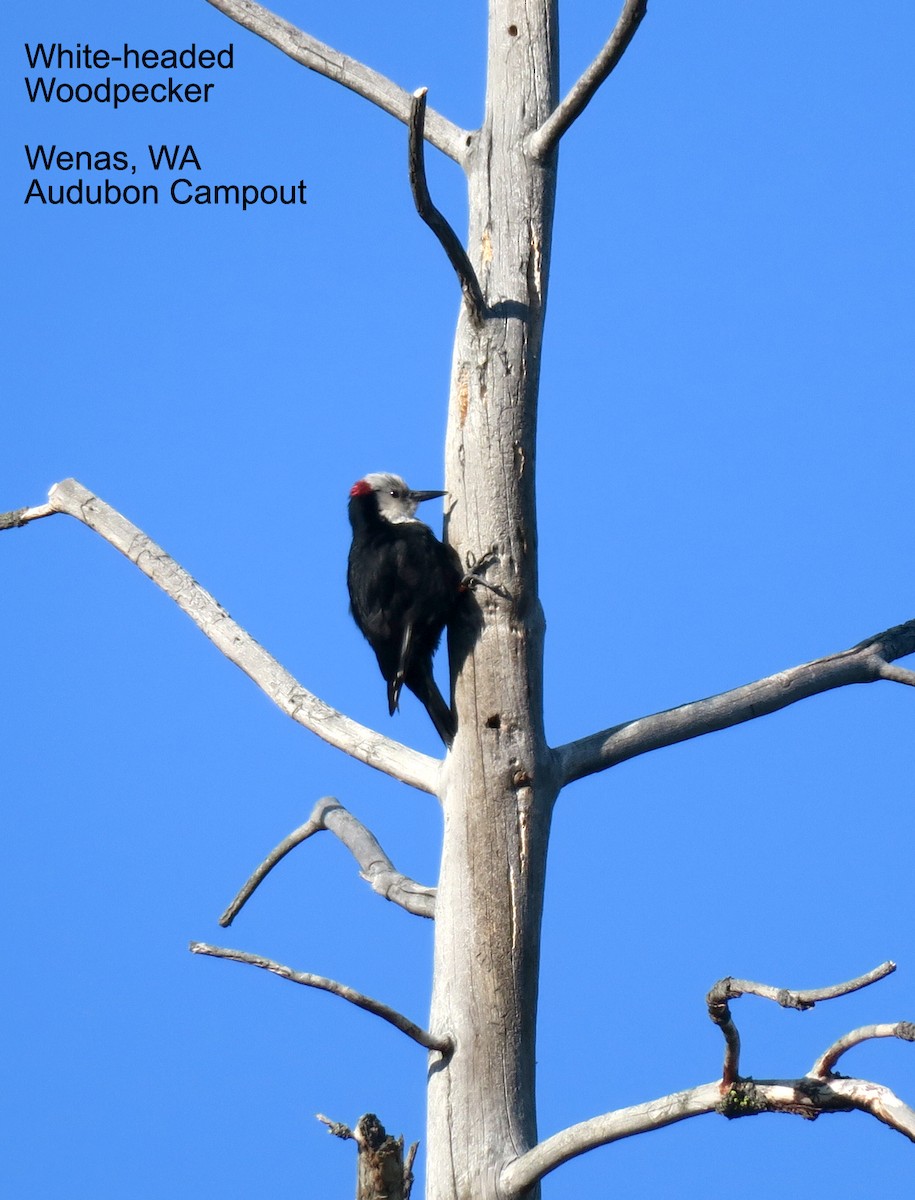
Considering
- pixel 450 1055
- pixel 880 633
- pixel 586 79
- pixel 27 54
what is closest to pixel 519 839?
pixel 450 1055

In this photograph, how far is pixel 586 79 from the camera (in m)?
3.42

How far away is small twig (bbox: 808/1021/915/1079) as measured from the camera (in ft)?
8.19

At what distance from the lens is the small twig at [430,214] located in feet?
10.4

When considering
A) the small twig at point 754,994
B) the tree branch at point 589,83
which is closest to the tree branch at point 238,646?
the small twig at point 754,994

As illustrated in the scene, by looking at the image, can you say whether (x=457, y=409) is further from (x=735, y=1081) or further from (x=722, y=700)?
(x=735, y=1081)

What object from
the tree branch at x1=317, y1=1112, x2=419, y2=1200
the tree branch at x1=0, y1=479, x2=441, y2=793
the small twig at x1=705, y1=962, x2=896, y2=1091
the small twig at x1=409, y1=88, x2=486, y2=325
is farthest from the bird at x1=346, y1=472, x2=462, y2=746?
the small twig at x1=705, y1=962, x2=896, y2=1091

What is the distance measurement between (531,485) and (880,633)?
3.46 ft

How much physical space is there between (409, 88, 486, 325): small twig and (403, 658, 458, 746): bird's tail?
0.98 m

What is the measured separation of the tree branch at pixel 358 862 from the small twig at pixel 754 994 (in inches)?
51.8

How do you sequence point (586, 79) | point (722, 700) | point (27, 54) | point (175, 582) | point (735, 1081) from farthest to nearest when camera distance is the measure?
point (27, 54)
point (175, 582)
point (722, 700)
point (586, 79)
point (735, 1081)

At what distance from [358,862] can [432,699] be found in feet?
2.34

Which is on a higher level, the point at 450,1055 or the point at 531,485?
the point at 531,485

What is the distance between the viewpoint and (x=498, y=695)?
3.63m

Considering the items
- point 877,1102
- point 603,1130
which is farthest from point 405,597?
point 877,1102
